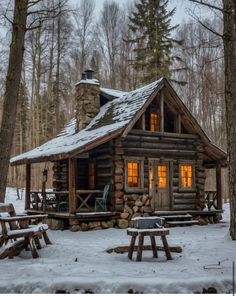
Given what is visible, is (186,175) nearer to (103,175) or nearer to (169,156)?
(169,156)

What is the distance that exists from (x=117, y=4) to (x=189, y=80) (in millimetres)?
10042

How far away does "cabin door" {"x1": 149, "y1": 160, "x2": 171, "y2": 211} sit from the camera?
1666 centimetres

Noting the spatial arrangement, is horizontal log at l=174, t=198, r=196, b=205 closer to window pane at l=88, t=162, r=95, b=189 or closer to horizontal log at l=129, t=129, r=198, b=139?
horizontal log at l=129, t=129, r=198, b=139

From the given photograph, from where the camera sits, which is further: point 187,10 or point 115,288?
point 187,10

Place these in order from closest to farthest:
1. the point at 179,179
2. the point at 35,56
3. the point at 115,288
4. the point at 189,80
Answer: the point at 115,288 → the point at 179,179 → the point at 35,56 → the point at 189,80

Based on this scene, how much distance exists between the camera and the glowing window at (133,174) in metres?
16.0

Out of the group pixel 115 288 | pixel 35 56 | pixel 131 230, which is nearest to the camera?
pixel 115 288

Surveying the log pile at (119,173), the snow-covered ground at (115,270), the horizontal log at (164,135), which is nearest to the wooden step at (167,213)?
the log pile at (119,173)

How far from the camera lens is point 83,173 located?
18328 millimetres

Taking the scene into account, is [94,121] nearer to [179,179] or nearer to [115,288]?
[179,179]

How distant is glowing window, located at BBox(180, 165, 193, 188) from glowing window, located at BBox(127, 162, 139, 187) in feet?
7.92

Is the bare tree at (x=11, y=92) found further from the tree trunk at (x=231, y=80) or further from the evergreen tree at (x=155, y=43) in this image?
the evergreen tree at (x=155, y=43)

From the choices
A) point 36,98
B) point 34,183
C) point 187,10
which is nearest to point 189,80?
point 36,98

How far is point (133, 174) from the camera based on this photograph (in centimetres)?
1614
